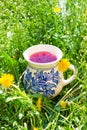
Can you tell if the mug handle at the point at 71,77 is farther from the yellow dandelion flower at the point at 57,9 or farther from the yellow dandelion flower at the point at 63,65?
the yellow dandelion flower at the point at 57,9

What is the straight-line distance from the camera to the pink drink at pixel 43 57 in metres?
1.22

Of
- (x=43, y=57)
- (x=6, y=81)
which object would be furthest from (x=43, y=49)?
(x=6, y=81)

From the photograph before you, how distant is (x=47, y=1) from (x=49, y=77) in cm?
36

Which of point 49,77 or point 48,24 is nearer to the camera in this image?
point 49,77

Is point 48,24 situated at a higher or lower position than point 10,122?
higher

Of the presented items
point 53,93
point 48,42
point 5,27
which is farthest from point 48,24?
point 53,93

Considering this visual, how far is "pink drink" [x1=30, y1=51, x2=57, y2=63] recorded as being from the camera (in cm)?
122

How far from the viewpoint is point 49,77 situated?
3.99ft

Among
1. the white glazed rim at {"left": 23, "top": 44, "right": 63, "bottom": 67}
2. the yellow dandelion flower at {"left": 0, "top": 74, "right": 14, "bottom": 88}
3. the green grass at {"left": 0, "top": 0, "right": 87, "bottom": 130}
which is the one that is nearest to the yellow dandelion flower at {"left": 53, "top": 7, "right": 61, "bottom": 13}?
the green grass at {"left": 0, "top": 0, "right": 87, "bottom": 130}

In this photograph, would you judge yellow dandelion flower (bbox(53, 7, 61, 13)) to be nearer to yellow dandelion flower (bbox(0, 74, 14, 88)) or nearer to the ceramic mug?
the ceramic mug

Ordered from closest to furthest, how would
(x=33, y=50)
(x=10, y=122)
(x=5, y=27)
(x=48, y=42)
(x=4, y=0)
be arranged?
(x=10, y=122) → (x=33, y=50) → (x=48, y=42) → (x=5, y=27) → (x=4, y=0)

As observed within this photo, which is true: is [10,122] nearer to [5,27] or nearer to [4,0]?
[5,27]

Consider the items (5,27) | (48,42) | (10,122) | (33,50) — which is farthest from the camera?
(5,27)

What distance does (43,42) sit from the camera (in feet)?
4.58
